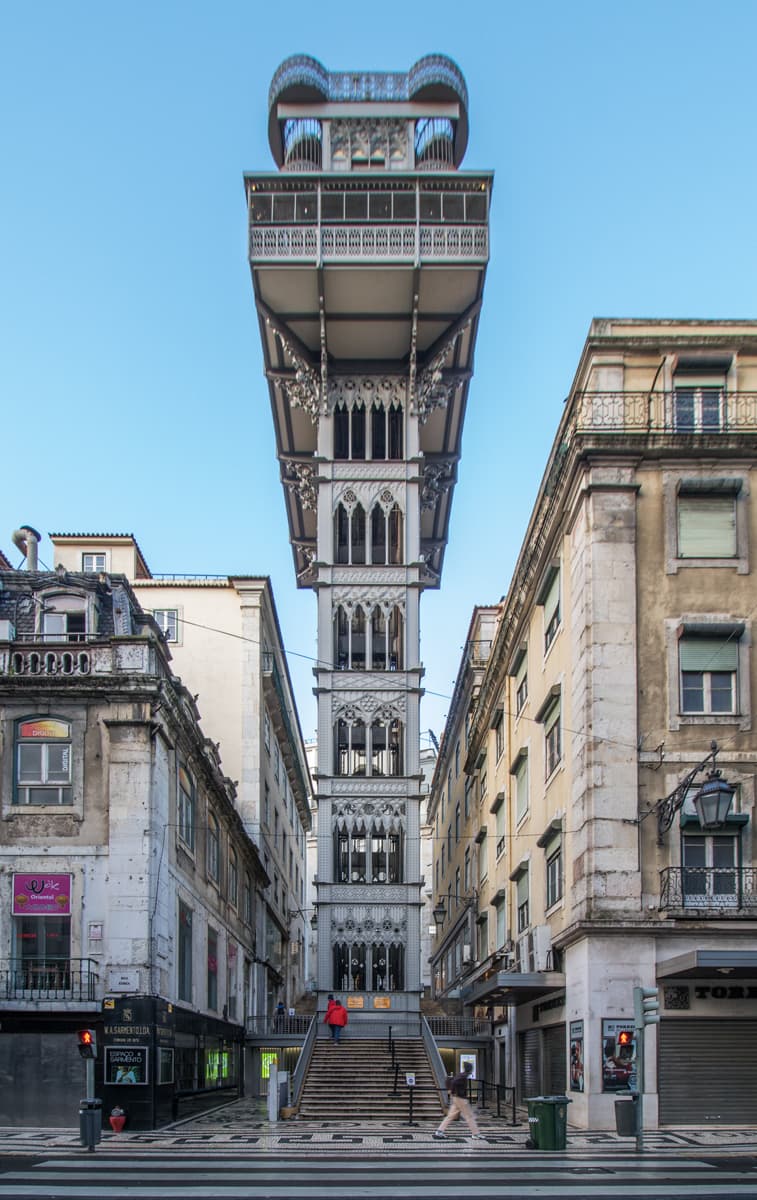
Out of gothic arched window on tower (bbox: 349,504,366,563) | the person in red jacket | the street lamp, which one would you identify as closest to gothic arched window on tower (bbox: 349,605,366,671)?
gothic arched window on tower (bbox: 349,504,366,563)

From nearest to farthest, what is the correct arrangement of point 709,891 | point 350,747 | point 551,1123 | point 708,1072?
point 551,1123 < point 708,1072 < point 709,891 < point 350,747

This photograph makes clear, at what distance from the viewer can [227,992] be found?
45.5 meters

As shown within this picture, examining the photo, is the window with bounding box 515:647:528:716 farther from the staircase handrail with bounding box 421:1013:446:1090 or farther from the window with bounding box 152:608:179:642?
the window with bounding box 152:608:179:642

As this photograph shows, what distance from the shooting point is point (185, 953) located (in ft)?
117

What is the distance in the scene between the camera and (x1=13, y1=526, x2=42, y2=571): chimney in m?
42.4

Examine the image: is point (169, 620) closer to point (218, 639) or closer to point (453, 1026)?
point (218, 639)

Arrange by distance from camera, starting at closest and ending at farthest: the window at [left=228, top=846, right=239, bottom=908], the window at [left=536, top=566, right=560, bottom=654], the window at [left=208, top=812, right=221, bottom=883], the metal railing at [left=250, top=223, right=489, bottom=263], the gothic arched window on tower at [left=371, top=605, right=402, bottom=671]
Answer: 1. the window at [left=536, top=566, right=560, bottom=654]
2. the window at [left=208, top=812, right=221, bottom=883]
3. the window at [left=228, top=846, right=239, bottom=908]
4. the metal railing at [left=250, top=223, right=489, bottom=263]
5. the gothic arched window on tower at [left=371, top=605, right=402, bottom=671]

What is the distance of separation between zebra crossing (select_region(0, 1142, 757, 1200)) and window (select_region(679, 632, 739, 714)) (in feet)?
30.8

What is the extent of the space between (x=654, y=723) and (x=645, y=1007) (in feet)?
23.0

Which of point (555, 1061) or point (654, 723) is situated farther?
point (555, 1061)

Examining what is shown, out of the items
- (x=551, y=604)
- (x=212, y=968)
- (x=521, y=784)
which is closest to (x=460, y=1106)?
(x=551, y=604)

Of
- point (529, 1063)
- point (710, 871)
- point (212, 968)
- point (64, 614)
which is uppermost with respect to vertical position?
point (64, 614)

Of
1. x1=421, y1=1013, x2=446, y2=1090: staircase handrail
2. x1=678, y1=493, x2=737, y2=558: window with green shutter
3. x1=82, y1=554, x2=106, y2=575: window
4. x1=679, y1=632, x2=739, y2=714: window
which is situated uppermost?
x1=82, y1=554, x2=106, y2=575: window

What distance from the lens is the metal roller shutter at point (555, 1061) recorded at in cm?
3130
